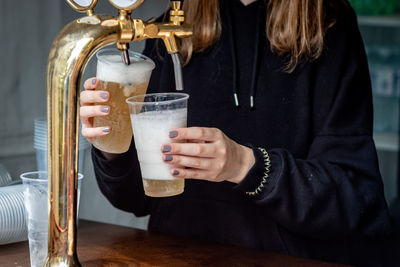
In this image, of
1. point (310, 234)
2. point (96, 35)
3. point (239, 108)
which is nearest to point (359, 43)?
point (239, 108)

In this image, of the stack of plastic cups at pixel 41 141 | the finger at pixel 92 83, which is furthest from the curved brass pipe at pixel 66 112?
the stack of plastic cups at pixel 41 141

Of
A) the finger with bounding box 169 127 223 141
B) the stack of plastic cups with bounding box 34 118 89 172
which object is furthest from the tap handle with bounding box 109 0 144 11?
the stack of plastic cups with bounding box 34 118 89 172

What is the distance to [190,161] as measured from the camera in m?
1.02

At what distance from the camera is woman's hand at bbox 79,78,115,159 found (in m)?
1.06

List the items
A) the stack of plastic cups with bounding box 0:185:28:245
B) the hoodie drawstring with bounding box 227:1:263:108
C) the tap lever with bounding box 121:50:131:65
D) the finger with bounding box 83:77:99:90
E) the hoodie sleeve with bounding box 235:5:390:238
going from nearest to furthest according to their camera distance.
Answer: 1. the tap lever with bounding box 121:50:131:65
2. the finger with bounding box 83:77:99:90
3. the stack of plastic cups with bounding box 0:185:28:245
4. the hoodie sleeve with bounding box 235:5:390:238
5. the hoodie drawstring with bounding box 227:1:263:108

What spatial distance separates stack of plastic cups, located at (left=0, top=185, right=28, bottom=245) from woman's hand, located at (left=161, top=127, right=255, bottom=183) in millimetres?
414

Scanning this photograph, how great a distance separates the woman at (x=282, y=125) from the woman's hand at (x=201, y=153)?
0.73 feet

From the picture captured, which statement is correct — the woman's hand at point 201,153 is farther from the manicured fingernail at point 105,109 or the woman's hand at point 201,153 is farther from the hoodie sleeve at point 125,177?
the hoodie sleeve at point 125,177

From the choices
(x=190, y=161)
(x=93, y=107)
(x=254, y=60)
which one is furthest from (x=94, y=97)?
(x=254, y=60)

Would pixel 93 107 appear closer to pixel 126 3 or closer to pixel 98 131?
pixel 98 131

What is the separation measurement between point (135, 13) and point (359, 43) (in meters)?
0.97

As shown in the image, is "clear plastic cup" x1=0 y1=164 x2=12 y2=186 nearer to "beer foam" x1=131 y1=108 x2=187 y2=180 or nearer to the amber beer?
the amber beer

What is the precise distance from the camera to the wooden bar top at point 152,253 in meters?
1.10

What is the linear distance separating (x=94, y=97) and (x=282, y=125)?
0.62 meters
